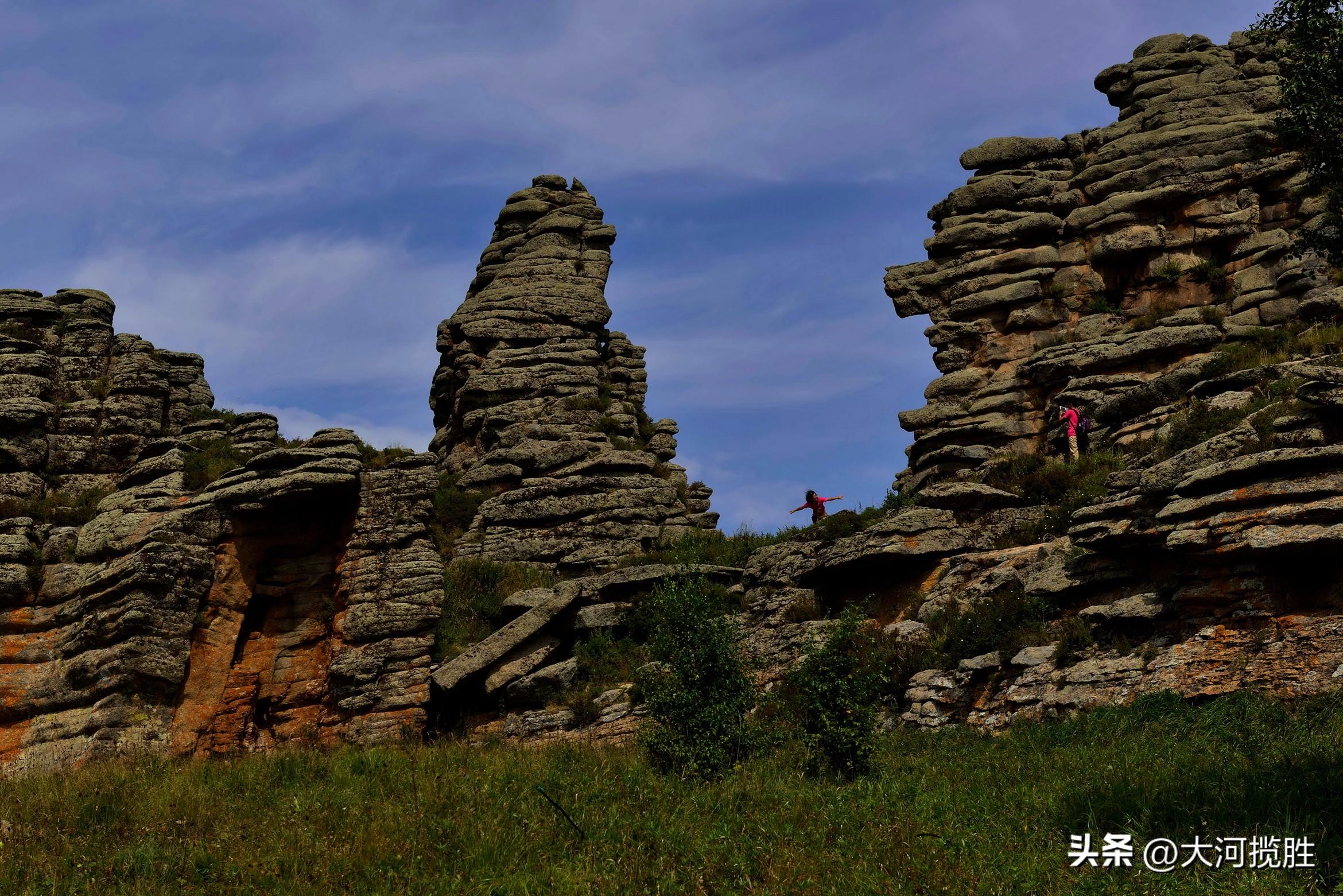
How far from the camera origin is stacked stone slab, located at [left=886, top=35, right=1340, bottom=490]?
34.2 meters

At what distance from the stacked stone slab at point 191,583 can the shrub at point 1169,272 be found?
2397 cm

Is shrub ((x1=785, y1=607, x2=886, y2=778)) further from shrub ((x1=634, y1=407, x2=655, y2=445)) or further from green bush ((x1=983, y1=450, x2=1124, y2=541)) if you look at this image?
shrub ((x1=634, y1=407, x2=655, y2=445))

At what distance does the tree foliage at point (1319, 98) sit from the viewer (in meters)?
14.2

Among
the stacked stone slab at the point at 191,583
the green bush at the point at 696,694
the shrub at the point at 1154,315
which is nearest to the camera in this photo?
the green bush at the point at 696,694

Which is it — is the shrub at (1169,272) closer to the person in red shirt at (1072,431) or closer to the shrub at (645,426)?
the person in red shirt at (1072,431)

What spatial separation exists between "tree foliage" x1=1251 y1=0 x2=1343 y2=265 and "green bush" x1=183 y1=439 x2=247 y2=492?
25296 millimetres

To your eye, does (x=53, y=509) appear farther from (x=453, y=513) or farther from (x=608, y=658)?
(x=608, y=658)

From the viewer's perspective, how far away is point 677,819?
43.7 ft

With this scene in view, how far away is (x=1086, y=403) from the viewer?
3303 cm

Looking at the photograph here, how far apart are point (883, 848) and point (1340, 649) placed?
953cm

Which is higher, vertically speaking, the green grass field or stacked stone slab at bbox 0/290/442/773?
stacked stone slab at bbox 0/290/442/773

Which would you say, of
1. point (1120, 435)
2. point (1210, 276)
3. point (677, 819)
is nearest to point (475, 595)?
point (1120, 435)

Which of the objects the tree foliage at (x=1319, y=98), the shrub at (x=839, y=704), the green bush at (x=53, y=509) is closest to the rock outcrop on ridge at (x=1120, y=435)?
the shrub at (x=839, y=704)

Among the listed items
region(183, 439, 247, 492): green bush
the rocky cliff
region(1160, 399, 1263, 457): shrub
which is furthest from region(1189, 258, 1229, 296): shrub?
region(183, 439, 247, 492): green bush
